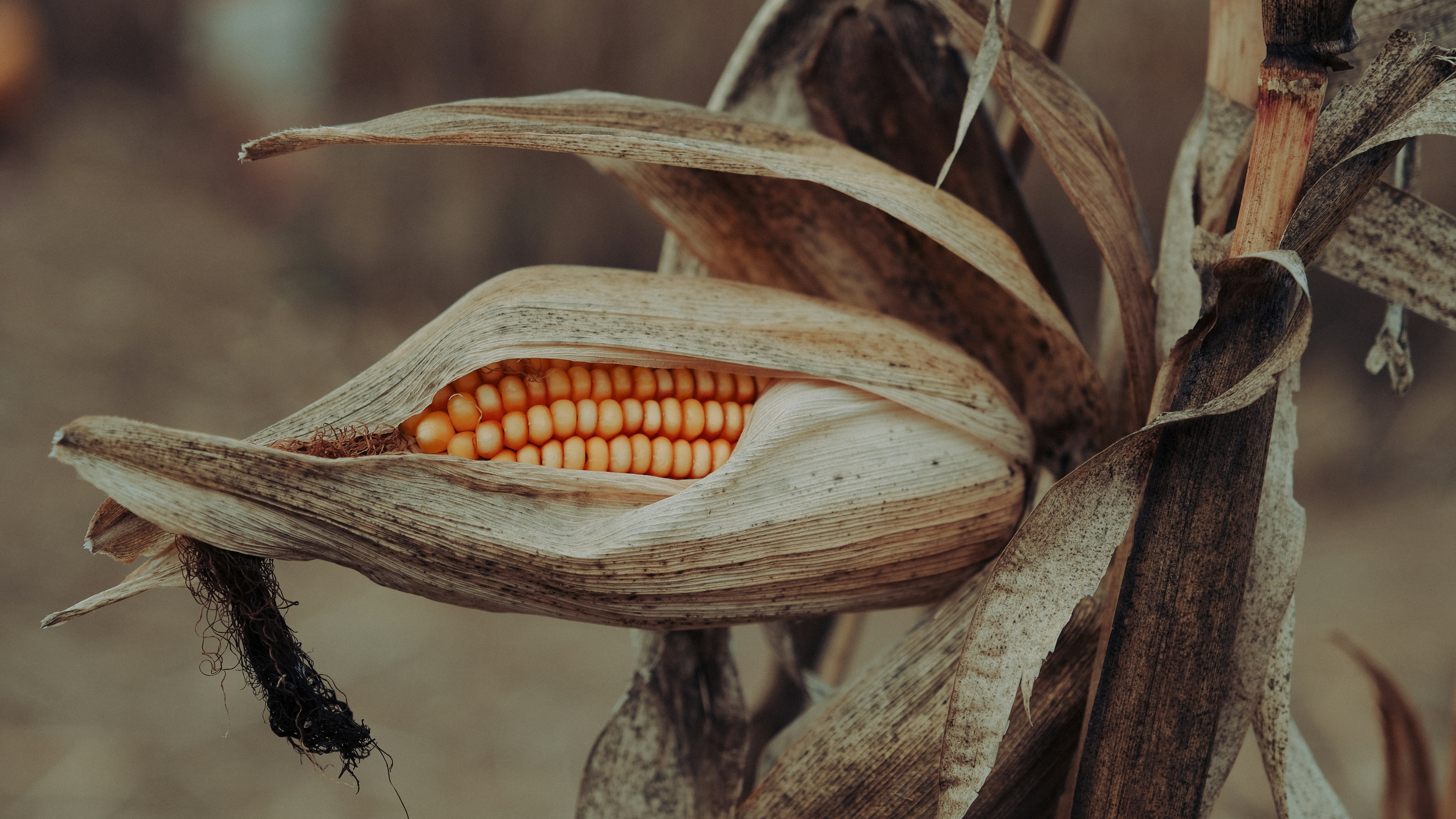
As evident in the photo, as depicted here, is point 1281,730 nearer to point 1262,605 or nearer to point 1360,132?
point 1262,605

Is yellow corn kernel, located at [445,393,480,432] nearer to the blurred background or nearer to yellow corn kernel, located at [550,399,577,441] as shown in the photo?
yellow corn kernel, located at [550,399,577,441]

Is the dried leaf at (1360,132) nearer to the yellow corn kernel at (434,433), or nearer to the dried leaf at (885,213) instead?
the dried leaf at (885,213)

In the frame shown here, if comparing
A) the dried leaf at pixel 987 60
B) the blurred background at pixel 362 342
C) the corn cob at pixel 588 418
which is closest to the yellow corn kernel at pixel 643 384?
the corn cob at pixel 588 418

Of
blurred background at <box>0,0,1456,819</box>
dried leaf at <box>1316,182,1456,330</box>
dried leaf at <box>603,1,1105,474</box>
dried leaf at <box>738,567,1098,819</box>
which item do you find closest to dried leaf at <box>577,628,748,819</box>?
dried leaf at <box>738,567,1098,819</box>

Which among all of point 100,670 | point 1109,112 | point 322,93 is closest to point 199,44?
point 322,93

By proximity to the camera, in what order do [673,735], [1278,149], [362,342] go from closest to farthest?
[1278,149] < [673,735] < [362,342]

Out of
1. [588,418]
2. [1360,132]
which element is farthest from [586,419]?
[1360,132]

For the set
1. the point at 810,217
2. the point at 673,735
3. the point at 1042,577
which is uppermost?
the point at 810,217
